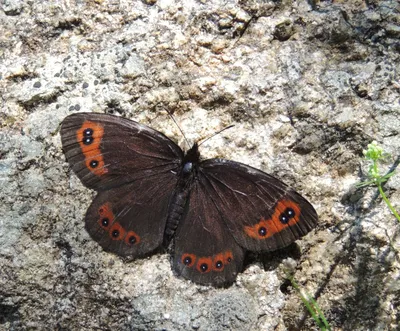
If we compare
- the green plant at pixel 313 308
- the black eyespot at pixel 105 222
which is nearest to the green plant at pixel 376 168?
the green plant at pixel 313 308

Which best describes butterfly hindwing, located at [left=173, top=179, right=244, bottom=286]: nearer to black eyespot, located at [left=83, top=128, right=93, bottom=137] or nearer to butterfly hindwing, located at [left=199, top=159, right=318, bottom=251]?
butterfly hindwing, located at [left=199, top=159, right=318, bottom=251]

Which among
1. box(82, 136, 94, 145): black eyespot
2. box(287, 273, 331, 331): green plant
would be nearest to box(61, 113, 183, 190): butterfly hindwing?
box(82, 136, 94, 145): black eyespot

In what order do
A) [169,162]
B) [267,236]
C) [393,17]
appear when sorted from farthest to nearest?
[393,17]
[169,162]
[267,236]

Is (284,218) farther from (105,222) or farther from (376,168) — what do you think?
(105,222)

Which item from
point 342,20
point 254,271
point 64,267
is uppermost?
point 342,20

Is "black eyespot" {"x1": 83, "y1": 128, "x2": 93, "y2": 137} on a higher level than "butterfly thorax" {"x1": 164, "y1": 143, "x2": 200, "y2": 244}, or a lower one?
higher

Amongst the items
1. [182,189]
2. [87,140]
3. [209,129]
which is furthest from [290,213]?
[87,140]

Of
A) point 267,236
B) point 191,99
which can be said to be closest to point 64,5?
point 191,99

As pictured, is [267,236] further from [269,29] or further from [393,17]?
[393,17]
